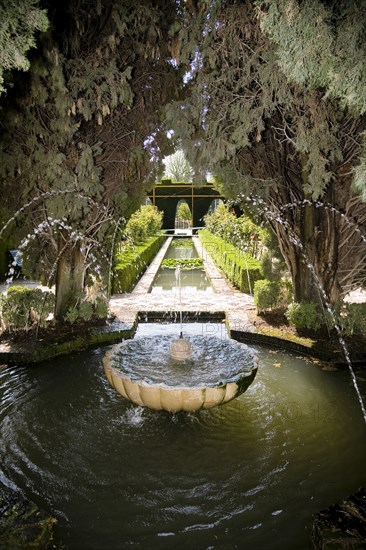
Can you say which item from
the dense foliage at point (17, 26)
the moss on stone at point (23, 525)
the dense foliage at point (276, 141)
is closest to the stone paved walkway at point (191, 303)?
the dense foliage at point (276, 141)

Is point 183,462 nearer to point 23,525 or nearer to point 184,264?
point 23,525

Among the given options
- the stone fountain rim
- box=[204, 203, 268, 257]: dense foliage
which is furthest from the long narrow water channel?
the stone fountain rim

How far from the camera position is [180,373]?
13.3ft

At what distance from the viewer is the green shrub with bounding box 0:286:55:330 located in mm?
6359

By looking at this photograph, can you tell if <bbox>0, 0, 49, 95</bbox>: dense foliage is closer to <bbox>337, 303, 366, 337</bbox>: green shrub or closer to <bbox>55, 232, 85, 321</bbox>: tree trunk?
<bbox>55, 232, 85, 321</bbox>: tree trunk

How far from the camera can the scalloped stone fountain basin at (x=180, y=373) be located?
3.63m

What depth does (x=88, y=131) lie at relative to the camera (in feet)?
22.5

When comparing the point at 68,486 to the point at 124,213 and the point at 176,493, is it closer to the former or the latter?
the point at 176,493

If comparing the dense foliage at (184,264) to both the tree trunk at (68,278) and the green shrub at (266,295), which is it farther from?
the tree trunk at (68,278)

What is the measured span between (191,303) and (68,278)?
2726 mm

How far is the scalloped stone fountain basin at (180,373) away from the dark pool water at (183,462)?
34cm

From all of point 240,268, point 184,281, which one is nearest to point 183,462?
point 240,268

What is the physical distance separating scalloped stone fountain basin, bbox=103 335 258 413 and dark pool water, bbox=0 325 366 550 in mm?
342

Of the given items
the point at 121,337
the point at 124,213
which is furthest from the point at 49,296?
the point at 124,213
